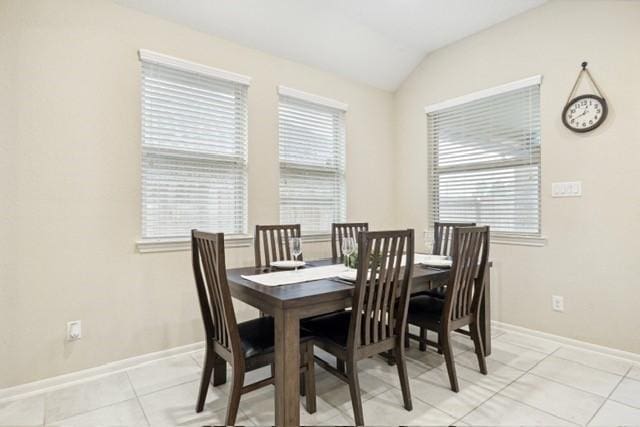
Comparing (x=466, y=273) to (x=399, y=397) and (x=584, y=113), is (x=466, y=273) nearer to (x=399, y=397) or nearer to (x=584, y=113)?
(x=399, y=397)

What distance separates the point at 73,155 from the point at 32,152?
21 centimetres

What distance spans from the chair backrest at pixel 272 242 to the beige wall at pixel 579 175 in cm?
202

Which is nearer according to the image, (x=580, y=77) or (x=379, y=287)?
(x=379, y=287)

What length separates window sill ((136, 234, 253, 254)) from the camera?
8.26 ft

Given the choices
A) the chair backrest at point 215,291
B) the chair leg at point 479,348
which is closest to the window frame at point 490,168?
the chair leg at point 479,348

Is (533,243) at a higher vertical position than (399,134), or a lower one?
lower

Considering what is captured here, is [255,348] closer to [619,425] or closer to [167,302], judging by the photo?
[167,302]

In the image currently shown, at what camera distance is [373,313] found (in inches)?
71.8

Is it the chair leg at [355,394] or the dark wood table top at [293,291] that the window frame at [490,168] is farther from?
the chair leg at [355,394]

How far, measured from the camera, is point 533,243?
303 centimetres

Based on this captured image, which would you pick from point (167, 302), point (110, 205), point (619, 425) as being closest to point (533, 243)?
point (619, 425)

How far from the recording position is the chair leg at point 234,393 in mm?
1641

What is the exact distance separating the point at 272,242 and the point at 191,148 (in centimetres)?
101

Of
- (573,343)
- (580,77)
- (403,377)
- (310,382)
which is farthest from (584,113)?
(310,382)
